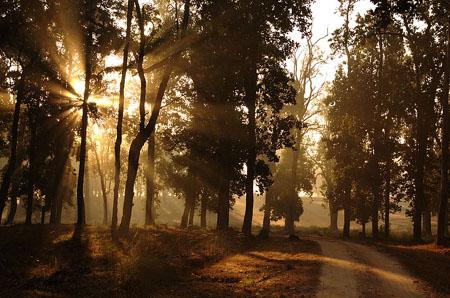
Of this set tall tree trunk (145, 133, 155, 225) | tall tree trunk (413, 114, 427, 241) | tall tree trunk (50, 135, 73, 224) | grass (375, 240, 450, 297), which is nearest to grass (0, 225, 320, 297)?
grass (375, 240, 450, 297)

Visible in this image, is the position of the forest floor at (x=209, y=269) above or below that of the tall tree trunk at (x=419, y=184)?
below

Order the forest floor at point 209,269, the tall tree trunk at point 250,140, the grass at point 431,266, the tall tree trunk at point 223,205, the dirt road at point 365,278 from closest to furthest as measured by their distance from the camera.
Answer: the dirt road at point 365,278 < the forest floor at point 209,269 < the grass at point 431,266 < the tall tree trunk at point 250,140 < the tall tree trunk at point 223,205

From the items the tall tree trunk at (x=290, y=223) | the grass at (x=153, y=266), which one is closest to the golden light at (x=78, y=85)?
the grass at (x=153, y=266)

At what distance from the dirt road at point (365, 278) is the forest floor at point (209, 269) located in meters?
0.03

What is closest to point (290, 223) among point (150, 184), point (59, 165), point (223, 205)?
point (150, 184)

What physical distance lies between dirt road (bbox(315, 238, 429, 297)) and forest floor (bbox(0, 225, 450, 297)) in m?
0.03

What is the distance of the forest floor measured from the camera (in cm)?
1231

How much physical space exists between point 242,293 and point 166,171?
30.6 metres

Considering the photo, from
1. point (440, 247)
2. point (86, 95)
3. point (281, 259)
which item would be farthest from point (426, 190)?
point (86, 95)

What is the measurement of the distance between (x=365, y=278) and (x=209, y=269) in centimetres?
522

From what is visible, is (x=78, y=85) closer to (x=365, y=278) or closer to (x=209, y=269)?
(x=209, y=269)

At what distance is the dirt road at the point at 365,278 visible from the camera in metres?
12.0

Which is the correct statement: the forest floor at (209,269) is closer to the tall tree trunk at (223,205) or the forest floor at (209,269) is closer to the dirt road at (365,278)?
the dirt road at (365,278)

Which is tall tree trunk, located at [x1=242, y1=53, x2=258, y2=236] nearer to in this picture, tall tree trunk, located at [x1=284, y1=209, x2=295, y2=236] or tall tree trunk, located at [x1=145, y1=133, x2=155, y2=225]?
tall tree trunk, located at [x1=145, y1=133, x2=155, y2=225]
